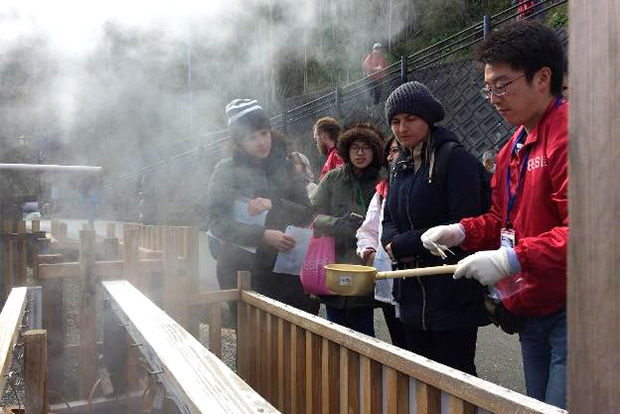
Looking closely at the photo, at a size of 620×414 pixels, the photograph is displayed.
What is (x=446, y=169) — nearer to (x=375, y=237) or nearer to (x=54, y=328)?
(x=375, y=237)

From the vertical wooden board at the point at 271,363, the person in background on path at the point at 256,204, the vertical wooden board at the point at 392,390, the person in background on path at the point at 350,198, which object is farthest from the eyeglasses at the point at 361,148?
the vertical wooden board at the point at 392,390

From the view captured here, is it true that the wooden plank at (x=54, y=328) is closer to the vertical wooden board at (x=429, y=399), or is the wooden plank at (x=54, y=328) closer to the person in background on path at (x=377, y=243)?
the person in background on path at (x=377, y=243)

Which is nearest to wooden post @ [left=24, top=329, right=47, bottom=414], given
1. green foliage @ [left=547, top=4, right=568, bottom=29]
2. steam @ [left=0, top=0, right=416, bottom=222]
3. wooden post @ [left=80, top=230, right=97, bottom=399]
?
wooden post @ [left=80, top=230, right=97, bottom=399]

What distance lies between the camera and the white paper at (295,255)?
2939mm

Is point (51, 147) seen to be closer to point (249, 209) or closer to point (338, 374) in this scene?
point (249, 209)

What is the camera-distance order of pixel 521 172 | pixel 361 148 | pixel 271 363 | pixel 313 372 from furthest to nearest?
pixel 361 148, pixel 271 363, pixel 313 372, pixel 521 172

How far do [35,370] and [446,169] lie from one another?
5.14 feet

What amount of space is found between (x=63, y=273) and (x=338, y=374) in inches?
68.7

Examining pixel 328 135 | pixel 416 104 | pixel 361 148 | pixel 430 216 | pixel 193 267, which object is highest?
pixel 328 135

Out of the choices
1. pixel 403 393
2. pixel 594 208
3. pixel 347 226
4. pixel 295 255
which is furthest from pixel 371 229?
pixel 594 208

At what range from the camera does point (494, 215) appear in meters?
1.99

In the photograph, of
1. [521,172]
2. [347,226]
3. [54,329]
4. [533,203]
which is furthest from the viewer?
[54,329]

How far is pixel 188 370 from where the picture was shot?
1421mm

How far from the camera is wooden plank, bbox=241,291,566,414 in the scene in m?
1.24
